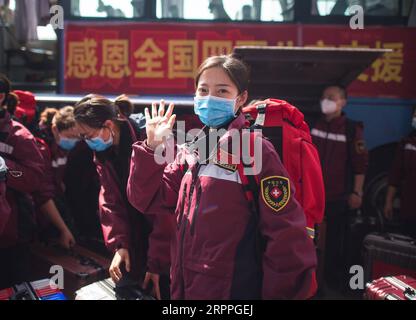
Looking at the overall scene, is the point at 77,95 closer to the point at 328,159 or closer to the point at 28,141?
the point at 28,141

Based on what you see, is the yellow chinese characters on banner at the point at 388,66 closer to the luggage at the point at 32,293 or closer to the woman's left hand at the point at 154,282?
the woman's left hand at the point at 154,282

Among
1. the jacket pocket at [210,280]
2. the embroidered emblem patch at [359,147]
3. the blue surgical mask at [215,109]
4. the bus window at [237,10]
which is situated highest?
the bus window at [237,10]

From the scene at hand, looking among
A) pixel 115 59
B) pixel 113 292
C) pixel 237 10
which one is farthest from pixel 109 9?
pixel 113 292

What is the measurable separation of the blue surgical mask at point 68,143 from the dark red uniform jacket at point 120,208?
131 centimetres

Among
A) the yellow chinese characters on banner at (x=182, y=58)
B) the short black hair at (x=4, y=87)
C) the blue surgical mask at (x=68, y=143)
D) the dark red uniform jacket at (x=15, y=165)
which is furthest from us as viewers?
the yellow chinese characters on banner at (x=182, y=58)

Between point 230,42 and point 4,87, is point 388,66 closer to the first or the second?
point 230,42

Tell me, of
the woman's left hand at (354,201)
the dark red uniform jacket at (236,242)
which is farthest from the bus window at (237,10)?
the dark red uniform jacket at (236,242)

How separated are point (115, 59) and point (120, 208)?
9.57ft

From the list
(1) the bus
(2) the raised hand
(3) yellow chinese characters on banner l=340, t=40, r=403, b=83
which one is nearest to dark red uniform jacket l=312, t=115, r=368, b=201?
(1) the bus

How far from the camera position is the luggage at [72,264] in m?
2.79

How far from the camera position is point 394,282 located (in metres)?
2.65

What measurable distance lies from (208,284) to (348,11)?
404cm
